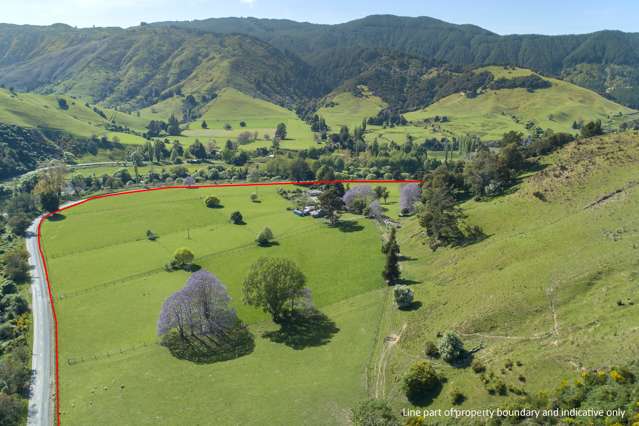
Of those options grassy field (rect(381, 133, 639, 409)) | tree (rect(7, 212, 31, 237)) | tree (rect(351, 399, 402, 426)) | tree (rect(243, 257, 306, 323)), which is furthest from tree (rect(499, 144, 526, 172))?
tree (rect(7, 212, 31, 237))

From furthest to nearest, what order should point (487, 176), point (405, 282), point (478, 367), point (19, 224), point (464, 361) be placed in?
1. point (19, 224)
2. point (487, 176)
3. point (405, 282)
4. point (464, 361)
5. point (478, 367)

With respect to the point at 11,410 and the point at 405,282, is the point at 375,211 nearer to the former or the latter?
the point at 405,282

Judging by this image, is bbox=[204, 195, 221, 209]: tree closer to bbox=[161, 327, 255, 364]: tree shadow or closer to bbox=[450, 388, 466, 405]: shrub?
bbox=[161, 327, 255, 364]: tree shadow

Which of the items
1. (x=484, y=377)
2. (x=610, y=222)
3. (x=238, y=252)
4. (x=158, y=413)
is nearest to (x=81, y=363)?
(x=158, y=413)

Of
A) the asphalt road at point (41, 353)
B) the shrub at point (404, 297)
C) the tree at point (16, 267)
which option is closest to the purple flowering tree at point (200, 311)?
the asphalt road at point (41, 353)

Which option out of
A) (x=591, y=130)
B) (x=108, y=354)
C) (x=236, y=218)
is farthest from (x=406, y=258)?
(x=591, y=130)

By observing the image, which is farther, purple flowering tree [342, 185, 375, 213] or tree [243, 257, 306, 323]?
purple flowering tree [342, 185, 375, 213]
